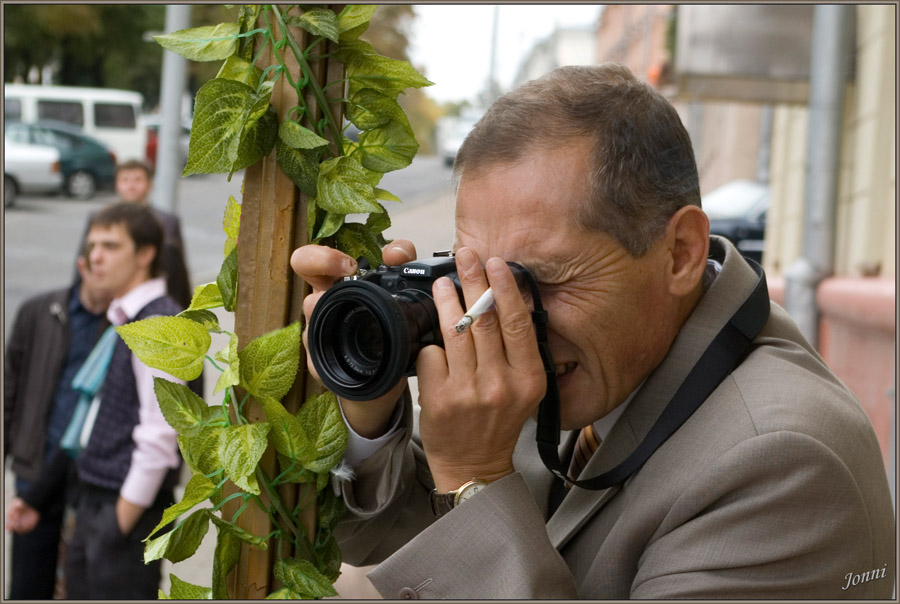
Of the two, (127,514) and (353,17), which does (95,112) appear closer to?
(127,514)

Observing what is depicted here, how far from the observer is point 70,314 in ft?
11.1

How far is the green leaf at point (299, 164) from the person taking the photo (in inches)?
58.1

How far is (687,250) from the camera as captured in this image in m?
1.68

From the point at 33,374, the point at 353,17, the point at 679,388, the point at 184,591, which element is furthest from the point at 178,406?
the point at 33,374

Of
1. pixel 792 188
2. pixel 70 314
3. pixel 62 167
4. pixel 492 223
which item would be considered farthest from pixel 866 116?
pixel 62 167

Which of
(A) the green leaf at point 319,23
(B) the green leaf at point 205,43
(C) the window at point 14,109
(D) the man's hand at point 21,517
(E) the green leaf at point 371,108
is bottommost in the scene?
(D) the man's hand at point 21,517

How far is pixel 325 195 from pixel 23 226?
575 inches

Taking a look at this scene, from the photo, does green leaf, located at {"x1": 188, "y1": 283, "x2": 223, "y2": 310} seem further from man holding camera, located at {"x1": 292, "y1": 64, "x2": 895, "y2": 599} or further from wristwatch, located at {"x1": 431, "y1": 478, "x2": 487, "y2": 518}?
wristwatch, located at {"x1": 431, "y1": 478, "x2": 487, "y2": 518}

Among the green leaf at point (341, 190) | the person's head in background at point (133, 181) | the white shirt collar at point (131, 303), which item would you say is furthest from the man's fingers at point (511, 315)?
the person's head in background at point (133, 181)

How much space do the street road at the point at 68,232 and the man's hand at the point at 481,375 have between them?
260 inches

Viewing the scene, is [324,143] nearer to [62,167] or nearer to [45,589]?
[45,589]

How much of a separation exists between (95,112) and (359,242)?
781 inches

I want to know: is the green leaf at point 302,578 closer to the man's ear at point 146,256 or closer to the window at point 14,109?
the man's ear at point 146,256

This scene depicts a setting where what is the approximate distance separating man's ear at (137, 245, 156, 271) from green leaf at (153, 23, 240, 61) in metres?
2.01
